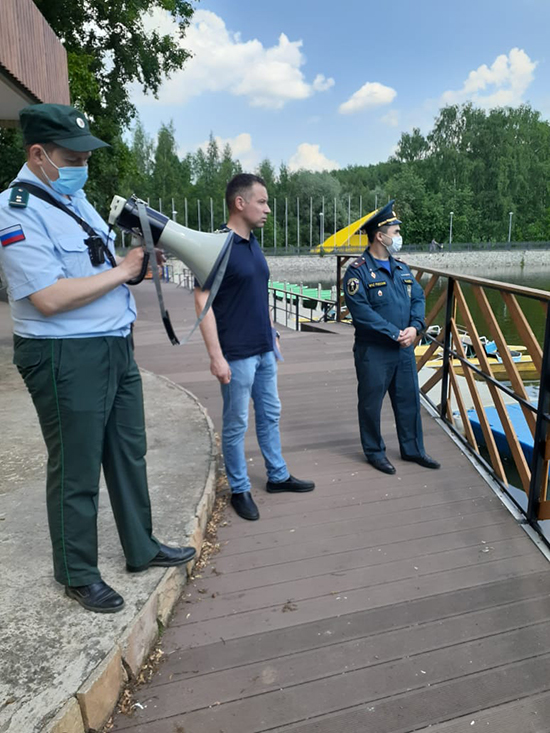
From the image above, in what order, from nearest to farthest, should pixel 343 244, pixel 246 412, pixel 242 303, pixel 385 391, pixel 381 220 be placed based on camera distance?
pixel 242 303
pixel 246 412
pixel 381 220
pixel 385 391
pixel 343 244

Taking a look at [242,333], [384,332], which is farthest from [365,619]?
[384,332]

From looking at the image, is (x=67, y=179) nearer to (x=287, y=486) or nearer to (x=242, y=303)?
(x=242, y=303)

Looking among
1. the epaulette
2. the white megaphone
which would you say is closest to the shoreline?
the white megaphone

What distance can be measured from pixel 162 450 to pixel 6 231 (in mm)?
2030

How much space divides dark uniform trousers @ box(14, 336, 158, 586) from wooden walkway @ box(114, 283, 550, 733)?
50 centimetres

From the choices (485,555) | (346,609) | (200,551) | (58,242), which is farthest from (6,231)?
(485,555)

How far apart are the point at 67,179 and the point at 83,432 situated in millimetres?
792

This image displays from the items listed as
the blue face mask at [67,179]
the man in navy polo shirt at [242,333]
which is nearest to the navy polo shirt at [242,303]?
the man in navy polo shirt at [242,333]

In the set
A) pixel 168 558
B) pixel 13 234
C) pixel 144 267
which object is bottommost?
pixel 168 558

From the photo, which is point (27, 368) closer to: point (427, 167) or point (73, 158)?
point (73, 158)

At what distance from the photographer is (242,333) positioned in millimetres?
2797

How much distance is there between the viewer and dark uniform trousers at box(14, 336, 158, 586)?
1.80 metres

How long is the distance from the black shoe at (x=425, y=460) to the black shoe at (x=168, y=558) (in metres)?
1.73

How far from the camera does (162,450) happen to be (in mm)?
3484
